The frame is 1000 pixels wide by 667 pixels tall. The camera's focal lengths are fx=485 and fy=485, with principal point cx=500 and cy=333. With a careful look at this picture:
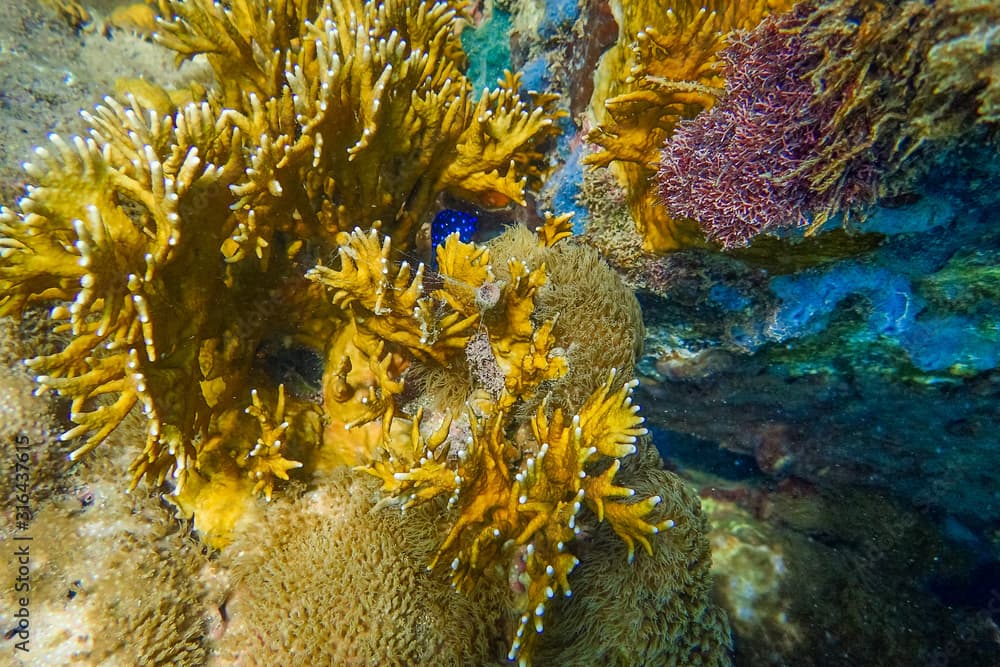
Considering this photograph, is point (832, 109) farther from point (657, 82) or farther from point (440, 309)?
point (440, 309)

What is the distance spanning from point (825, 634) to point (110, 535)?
5.45m

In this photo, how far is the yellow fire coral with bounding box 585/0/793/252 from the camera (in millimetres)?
2707

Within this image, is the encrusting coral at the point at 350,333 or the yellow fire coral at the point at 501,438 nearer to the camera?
the encrusting coral at the point at 350,333

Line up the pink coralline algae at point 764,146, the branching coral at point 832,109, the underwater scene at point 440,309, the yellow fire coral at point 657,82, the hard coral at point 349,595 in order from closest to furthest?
the branching coral at point 832,109 < the pink coralline algae at point 764,146 < the underwater scene at point 440,309 < the hard coral at point 349,595 < the yellow fire coral at point 657,82

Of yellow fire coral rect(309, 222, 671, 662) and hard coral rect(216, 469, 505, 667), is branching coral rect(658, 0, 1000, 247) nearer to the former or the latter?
yellow fire coral rect(309, 222, 671, 662)

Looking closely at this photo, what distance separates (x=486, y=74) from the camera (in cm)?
446

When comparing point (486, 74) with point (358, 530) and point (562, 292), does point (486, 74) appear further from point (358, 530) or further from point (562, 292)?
point (358, 530)

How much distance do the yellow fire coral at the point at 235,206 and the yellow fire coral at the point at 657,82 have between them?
24.5 inches

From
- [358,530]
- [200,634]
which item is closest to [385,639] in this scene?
[358,530]

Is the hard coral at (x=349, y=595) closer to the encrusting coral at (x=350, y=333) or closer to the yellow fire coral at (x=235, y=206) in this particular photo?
the encrusting coral at (x=350, y=333)

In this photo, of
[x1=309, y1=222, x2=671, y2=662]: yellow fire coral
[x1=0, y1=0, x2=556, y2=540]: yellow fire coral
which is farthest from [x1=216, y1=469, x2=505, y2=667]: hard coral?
[x1=0, y1=0, x2=556, y2=540]: yellow fire coral

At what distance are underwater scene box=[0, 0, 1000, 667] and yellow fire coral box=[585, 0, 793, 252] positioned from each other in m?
0.02

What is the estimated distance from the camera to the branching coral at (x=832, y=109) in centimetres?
178

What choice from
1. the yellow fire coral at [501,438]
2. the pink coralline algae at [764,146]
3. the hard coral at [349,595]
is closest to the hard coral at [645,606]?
the yellow fire coral at [501,438]
